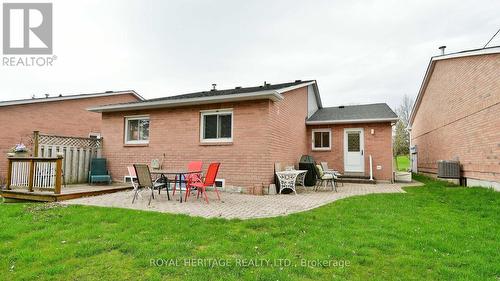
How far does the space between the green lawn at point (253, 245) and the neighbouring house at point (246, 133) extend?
11.5 ft

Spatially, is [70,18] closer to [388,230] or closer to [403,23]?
[388,230]

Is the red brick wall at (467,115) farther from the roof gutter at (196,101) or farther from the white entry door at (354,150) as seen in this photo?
the roof gutter at (196,101)

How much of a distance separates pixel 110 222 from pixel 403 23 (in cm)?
1365

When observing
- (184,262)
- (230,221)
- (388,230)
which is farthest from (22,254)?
(388,230)

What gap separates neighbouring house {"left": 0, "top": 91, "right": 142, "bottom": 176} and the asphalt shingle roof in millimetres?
12133

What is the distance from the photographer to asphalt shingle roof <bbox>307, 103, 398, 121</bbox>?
471 inches

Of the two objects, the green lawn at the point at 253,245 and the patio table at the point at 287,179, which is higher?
the patio table at the point at 287,179

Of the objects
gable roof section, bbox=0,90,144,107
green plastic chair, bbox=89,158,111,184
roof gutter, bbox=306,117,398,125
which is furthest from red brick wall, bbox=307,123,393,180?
gable roof section, bbox=0,90,144,107

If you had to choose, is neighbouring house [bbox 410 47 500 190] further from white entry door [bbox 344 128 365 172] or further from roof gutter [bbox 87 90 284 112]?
roof gutter [bbox 87 90 284 112]

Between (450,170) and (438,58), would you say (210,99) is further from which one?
(438,58)

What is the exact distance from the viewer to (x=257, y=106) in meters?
8.45

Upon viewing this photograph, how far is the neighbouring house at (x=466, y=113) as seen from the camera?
26.4 feet

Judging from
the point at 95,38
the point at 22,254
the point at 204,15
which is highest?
the point at 204,15

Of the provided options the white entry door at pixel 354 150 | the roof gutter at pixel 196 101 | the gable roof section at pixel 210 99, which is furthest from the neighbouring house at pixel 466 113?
the roof gutter at pixel 196 101
